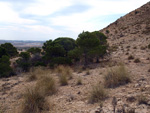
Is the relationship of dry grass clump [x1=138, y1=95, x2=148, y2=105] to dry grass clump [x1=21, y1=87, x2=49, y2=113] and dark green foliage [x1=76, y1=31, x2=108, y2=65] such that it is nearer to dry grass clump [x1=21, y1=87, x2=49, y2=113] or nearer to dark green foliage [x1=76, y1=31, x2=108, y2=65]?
dry grass clump [x1=21, y1=87, x2=49, y2=113]

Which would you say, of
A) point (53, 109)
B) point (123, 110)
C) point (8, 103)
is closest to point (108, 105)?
point (123, 110)

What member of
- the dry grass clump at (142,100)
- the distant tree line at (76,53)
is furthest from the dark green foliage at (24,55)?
the dry grass clump at (142,100)

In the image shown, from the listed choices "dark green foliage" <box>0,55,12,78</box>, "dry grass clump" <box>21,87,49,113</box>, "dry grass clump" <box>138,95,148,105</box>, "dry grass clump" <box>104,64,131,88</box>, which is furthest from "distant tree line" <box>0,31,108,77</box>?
"dry grass clump" <box>138,95,148,105</box>

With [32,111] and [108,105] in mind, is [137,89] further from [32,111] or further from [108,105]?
[32,111]

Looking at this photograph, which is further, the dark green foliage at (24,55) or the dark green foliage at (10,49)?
the dark green foliage at (10,49)

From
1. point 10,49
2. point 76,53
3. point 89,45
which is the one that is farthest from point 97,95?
point 10,49

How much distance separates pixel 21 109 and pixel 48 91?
1653mm

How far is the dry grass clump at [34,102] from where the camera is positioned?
161 inches

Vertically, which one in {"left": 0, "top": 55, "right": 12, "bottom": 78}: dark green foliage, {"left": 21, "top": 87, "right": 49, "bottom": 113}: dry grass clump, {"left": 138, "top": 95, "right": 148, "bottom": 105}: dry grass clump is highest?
{"left": 138, "top": 95, "right": 148, "bottom": 105}: dry grass clump

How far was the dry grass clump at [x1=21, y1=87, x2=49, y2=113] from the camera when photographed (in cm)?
409

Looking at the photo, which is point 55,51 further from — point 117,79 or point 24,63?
point 117,79

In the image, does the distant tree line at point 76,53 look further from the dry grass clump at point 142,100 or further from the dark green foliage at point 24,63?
the dry grass clump at point 142,100

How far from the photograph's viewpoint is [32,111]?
13.4 feet

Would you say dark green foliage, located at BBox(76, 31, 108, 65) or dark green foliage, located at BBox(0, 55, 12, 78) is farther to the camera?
dark green foliage, located at BBox(0, 55, 12, 78)
